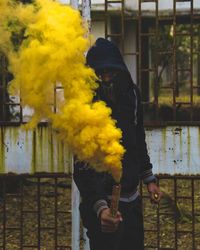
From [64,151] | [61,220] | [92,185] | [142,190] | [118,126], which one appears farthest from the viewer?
[61,220]

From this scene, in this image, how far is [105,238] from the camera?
3412mm

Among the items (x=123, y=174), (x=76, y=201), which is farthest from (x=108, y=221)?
(x=76, y=201)

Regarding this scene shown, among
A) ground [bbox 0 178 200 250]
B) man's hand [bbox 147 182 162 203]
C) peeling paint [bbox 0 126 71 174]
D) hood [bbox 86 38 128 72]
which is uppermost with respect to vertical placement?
hood [bbox 86 38 128 72]

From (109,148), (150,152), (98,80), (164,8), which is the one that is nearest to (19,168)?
(150,152)

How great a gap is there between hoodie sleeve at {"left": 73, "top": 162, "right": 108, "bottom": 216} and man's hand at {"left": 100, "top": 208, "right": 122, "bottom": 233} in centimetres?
9

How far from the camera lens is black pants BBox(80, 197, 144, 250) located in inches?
135

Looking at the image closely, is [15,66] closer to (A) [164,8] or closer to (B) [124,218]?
(B) [124,218]

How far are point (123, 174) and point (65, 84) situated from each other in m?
0.85

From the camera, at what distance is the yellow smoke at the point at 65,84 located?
278cm

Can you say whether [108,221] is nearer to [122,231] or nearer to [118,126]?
[122,231]

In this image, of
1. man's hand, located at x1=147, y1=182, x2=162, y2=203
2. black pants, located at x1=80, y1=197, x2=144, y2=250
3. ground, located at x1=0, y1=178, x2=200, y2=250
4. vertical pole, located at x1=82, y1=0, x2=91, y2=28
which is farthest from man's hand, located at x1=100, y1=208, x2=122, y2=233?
ground, located at x1=0, y1=178, x2=200, y2=250

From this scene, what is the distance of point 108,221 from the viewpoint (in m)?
3.06

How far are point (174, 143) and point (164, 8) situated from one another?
629cm

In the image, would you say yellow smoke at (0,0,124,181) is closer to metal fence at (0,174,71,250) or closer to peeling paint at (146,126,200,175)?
peeling paint at (146,126,200,175)
